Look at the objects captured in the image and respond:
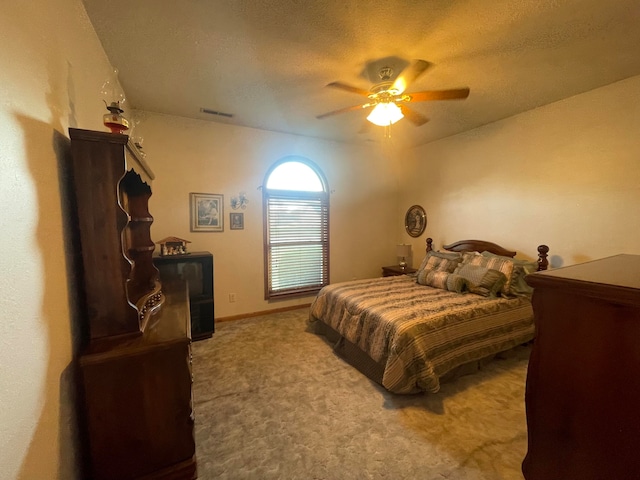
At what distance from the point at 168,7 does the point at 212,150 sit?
6.67 ft

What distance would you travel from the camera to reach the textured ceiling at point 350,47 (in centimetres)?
166

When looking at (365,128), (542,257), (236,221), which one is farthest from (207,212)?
(542,257)

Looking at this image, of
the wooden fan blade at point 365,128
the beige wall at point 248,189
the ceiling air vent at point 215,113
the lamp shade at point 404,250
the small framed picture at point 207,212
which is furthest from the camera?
the lamp shade at point 404,250

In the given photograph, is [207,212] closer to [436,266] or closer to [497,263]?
[436,266]

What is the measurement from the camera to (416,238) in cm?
482

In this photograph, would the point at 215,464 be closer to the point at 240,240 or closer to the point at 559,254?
the point at 240,240

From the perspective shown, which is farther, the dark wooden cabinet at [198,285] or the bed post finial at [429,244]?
the bed post finial at [429,244]

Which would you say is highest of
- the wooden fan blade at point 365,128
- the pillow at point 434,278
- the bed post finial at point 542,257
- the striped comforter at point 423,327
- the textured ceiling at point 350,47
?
the textured ceiling at point 350,47

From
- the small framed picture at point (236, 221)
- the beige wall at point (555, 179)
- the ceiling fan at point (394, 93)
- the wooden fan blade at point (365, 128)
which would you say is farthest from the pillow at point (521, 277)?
the small framed picture at point (236, 221)

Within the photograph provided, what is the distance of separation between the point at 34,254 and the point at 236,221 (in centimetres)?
283

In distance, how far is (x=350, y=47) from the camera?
1.99 meters

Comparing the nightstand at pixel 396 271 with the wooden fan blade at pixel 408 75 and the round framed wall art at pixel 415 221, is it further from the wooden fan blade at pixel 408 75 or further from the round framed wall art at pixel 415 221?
the wooden fan blade at pixel 408 75

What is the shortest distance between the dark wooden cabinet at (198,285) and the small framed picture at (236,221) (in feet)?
Answer: 2.08

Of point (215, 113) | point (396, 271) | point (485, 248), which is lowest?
point (396, 271)
